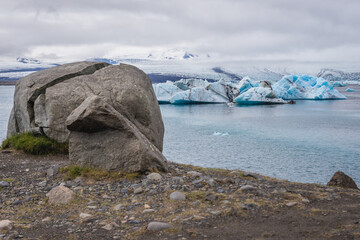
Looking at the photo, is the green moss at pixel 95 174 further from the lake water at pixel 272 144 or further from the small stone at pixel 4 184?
the lake water at pixel 272 144

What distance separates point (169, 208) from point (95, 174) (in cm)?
214

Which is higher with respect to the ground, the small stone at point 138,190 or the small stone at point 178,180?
the small stone at point 178,180

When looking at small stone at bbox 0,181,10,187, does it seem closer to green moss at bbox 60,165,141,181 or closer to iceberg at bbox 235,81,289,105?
green moss at bbox 60,165,141,181

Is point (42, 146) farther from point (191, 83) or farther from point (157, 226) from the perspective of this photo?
point (191, 83)

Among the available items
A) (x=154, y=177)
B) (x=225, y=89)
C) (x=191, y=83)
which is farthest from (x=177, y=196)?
(x=191, y=83)

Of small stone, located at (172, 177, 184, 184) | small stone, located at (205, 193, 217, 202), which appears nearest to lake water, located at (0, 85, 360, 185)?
small stone, located at (172, 177, 184, 184)

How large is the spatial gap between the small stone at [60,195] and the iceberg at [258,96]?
40331mm

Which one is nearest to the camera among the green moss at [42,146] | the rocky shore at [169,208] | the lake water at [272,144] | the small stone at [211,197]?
the rocky shore at [169,208]

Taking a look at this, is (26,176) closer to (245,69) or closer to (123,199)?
(123,199)

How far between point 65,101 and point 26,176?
8.91 feet

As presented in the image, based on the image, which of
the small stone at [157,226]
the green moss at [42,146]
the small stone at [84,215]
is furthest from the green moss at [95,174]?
the green moss at [42,146]

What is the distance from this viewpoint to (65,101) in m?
9.49

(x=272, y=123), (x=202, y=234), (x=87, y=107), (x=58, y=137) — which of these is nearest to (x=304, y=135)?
(x=272, y=123)

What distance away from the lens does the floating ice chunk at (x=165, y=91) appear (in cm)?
4691
